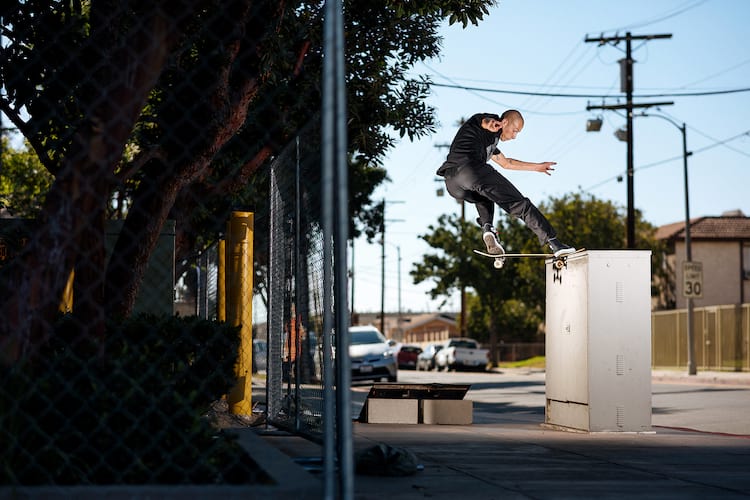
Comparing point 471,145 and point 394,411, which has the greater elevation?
point 471,145

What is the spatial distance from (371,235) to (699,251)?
104 feet

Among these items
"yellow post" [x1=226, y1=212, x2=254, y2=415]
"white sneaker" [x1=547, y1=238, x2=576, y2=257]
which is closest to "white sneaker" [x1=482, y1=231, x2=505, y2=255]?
"white sneaker" [x1=547, y1=238, x2=576, y2=257]

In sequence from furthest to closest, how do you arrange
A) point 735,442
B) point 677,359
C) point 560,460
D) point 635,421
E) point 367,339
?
point 677,359 < point 367,339 < point 635,421 < point 735,442 < point 560,460

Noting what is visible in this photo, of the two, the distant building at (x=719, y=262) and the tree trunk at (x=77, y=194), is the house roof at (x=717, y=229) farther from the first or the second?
the tree trunk at (x=77, y=194)

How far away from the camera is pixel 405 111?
14500 mm

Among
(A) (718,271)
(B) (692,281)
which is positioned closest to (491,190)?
(B) (692,281)

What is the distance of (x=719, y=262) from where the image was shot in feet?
204

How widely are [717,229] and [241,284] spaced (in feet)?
187

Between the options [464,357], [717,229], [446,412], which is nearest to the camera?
[446,412]

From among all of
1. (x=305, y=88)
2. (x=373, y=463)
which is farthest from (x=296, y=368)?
(x=305, y=88)

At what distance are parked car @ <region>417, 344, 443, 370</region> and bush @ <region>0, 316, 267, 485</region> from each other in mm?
48802

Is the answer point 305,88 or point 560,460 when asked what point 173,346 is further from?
point 305,88

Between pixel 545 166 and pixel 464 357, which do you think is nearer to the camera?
pixel 545 166

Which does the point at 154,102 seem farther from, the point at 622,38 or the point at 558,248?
the point at 622,38
